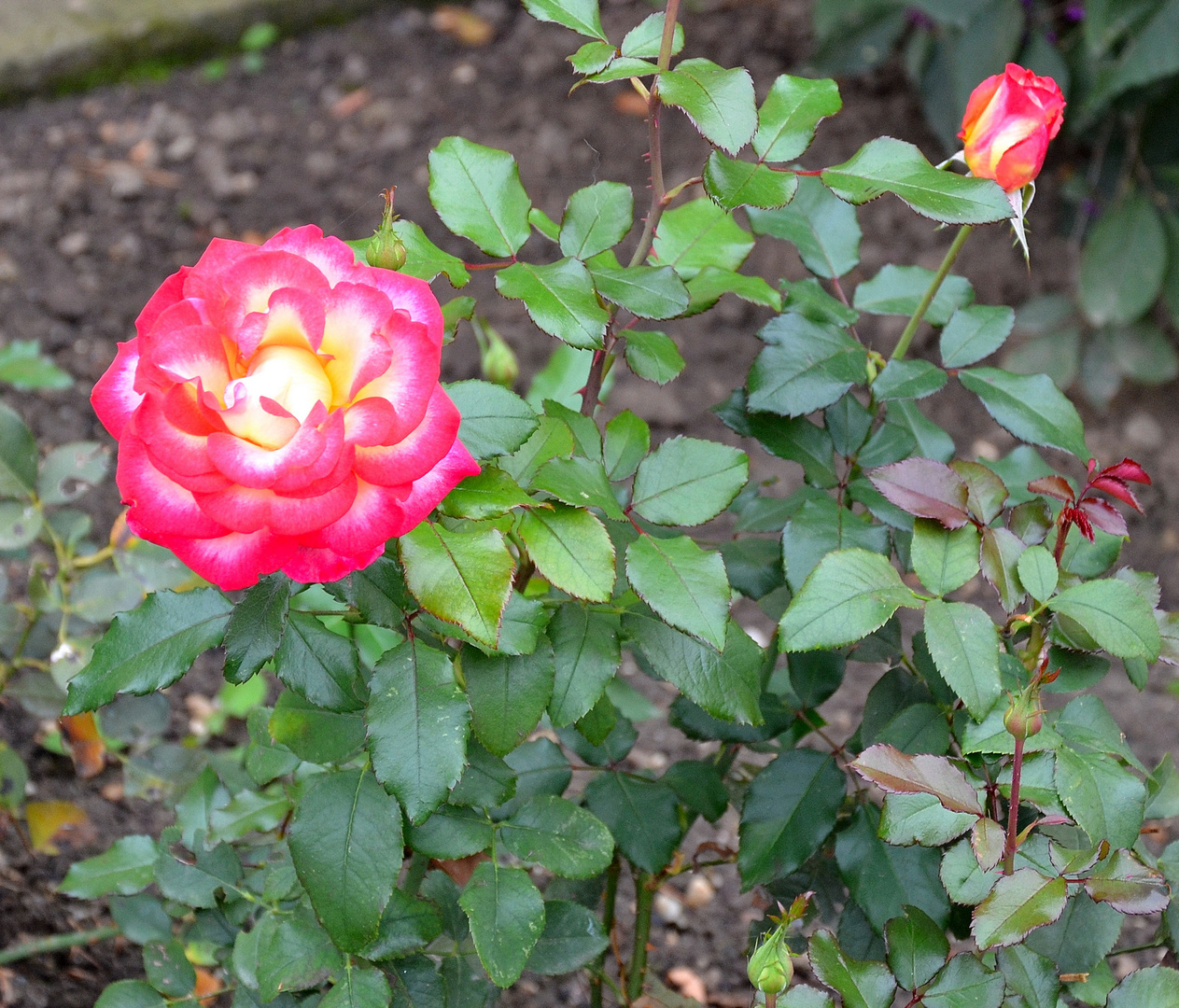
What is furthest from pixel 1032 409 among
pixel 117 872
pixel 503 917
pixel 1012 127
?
pixel 117 872

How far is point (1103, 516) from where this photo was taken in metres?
0.74

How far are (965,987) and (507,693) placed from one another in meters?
0.33

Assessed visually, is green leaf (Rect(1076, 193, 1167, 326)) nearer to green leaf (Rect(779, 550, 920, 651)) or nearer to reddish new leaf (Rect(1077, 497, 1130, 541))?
reddish new leaf (Rect(1077, 497, 1130, 541))

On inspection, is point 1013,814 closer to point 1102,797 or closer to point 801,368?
point 1102,797

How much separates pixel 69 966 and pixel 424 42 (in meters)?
2.10

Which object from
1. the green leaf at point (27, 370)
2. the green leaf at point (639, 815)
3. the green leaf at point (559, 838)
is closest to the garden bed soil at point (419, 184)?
the green leaf at point (27, 370)

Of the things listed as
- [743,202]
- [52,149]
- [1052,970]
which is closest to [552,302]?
[743,202]

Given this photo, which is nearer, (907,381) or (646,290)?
(646,290)

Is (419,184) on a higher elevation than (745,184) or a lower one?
lower

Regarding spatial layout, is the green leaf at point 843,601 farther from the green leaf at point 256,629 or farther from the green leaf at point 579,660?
the green leaf at point 256,629

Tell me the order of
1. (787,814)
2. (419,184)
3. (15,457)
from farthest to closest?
(419,184), (15,457), (787,814)

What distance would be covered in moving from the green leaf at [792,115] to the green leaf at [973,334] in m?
0.22

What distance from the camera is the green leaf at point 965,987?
67 cm

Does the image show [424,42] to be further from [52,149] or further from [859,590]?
[859,590]
